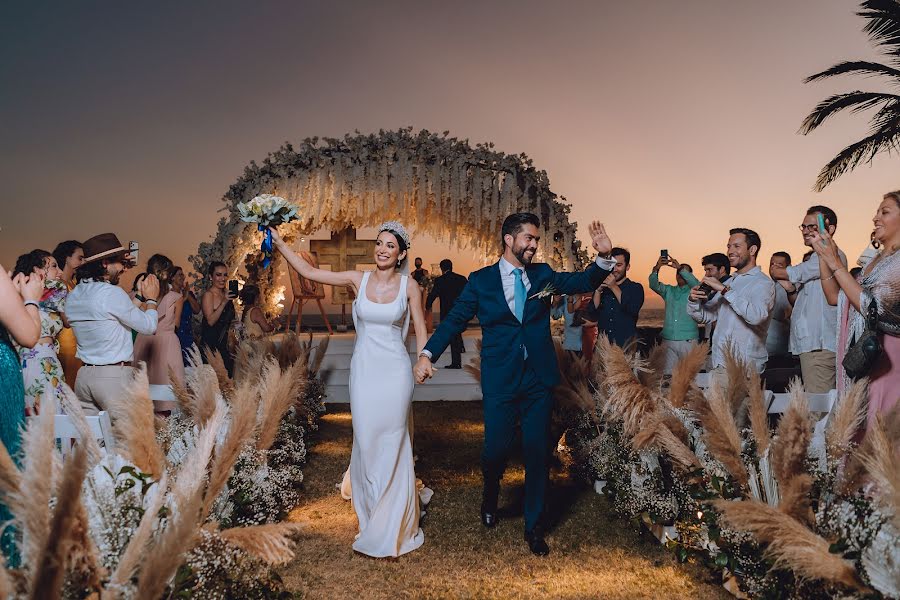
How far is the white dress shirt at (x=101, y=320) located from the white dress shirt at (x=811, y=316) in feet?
18.3

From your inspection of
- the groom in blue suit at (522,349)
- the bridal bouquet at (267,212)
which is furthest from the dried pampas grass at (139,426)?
the bridal bouquet at (267,212)

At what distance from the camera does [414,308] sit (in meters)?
4.46

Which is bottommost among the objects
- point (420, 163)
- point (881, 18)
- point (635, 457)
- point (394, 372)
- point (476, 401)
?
point (476, 401)

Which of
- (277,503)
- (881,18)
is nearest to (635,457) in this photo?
(277,503)

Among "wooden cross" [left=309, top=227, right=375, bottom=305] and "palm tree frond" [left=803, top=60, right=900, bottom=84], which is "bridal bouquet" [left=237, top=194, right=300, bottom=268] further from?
"palm tree frond" [left=803, top=60, right=900, bottom=84]

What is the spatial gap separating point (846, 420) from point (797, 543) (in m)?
0.70

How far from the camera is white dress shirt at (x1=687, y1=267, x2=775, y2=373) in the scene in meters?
4.84

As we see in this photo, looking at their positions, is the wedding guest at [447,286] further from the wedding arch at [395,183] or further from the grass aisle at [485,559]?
the grass aisle at [485,559]

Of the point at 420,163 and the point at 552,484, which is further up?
the point at 420,163

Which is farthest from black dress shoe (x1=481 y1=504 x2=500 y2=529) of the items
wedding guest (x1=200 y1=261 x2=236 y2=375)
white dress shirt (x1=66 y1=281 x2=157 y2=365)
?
wedding guest (x1=200 y1=261 x2=236 y2=375)

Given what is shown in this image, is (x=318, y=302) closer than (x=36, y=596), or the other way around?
(x=36, y=596)

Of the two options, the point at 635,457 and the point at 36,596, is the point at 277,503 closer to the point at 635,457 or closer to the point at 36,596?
the point at 635,457

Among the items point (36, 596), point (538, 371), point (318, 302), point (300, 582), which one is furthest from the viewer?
point (318, 302)

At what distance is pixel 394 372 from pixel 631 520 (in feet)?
6.16
